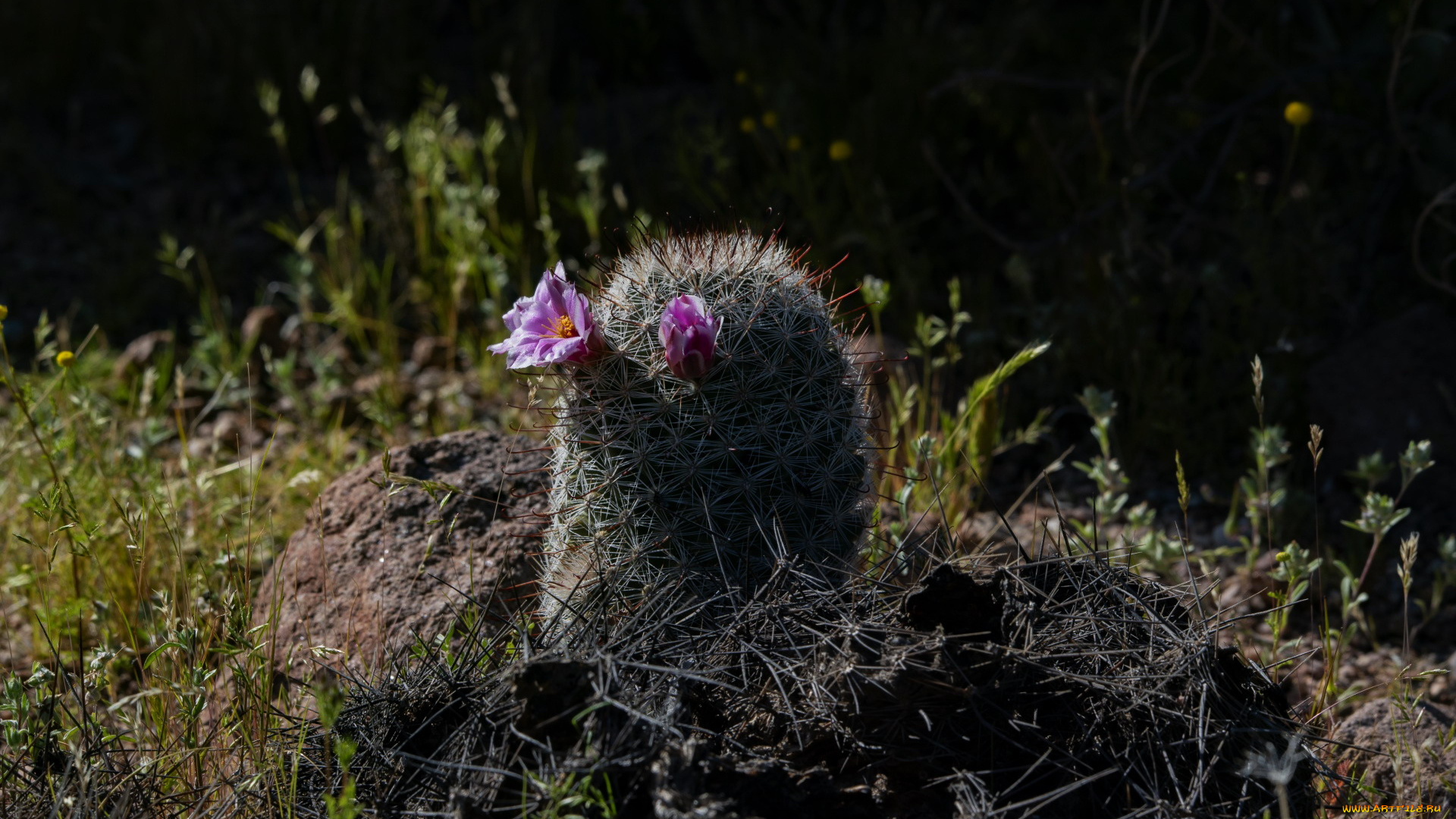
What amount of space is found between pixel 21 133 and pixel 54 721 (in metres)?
4.50

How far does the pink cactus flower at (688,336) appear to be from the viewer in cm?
202

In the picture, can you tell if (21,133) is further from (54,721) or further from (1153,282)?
(1153,282)

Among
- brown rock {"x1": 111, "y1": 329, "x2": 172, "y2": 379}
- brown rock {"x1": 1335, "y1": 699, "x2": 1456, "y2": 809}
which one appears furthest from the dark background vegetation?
brown rock {"x1": 1335, "y1": 699, "x2": 1456, "y2": 809}

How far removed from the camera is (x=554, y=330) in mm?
2145

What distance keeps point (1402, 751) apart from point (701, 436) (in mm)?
1513

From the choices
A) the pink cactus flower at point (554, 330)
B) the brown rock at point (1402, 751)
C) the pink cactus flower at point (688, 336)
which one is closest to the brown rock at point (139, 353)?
the pink cactus flower at point (554, 330)

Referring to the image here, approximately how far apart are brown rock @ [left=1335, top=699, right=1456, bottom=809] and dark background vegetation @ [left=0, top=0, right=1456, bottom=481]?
4.05ft

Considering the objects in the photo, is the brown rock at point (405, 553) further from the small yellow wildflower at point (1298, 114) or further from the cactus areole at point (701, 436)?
the small yellow wildflower at point (1298, 114)

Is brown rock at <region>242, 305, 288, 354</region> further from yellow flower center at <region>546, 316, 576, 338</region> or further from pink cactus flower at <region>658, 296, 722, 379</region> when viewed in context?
pink cactus flower at <region>658, 296, 722, 379</region>

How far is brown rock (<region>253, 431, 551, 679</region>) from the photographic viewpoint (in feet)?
8.34

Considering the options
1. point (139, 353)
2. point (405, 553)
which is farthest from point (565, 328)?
point (139, 353)

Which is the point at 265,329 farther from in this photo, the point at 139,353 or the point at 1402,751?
the point at 1402,751

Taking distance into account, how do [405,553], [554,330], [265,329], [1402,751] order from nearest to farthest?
[554,330]
[1402,751]
[405,553]
[265,329]

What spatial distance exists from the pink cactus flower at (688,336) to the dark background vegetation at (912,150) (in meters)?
0.99
